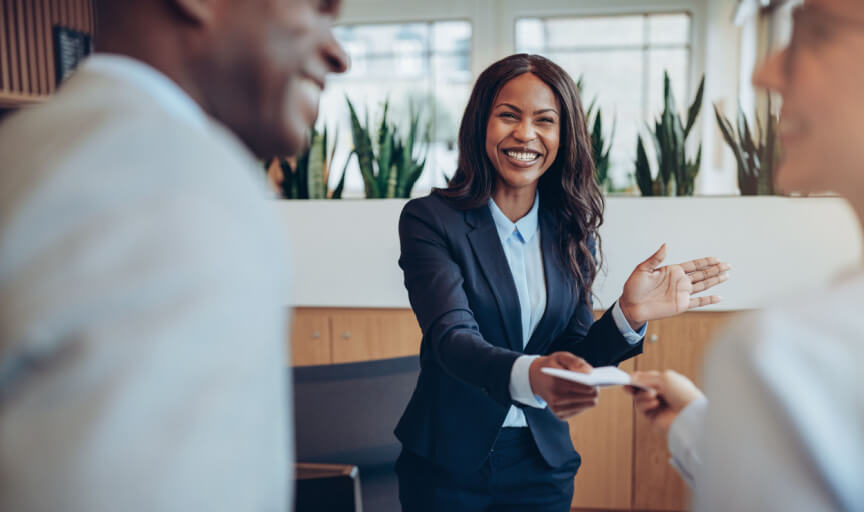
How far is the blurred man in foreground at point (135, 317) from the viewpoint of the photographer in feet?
1.09

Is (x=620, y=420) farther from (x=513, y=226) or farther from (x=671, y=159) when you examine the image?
(x=513, y=226)

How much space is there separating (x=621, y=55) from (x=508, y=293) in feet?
21.8

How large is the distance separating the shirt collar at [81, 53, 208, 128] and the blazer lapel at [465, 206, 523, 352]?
1066 millimetres

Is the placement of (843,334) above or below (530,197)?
below

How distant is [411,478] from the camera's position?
56.9 inches

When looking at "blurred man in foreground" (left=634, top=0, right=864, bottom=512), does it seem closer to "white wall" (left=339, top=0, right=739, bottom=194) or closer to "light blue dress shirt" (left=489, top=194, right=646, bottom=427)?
"light blue dress shirt" (left=489, top=194, right=646, bottom=427)

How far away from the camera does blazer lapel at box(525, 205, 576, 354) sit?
150 centimetres

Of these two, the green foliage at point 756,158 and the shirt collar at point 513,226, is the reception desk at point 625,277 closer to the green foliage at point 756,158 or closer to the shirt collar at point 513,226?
the green foliage at point 756,158

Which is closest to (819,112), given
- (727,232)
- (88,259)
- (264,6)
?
(264,6)

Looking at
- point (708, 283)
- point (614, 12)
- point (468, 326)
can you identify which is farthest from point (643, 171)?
point (614, 12)

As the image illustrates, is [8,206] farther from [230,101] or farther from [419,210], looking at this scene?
[419,210]

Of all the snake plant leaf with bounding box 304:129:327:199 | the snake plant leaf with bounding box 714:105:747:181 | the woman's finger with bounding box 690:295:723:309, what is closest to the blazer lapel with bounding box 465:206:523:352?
the woman's finger with bounding box 690:295:723:309

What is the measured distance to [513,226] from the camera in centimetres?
157

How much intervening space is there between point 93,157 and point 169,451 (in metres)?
0.17
